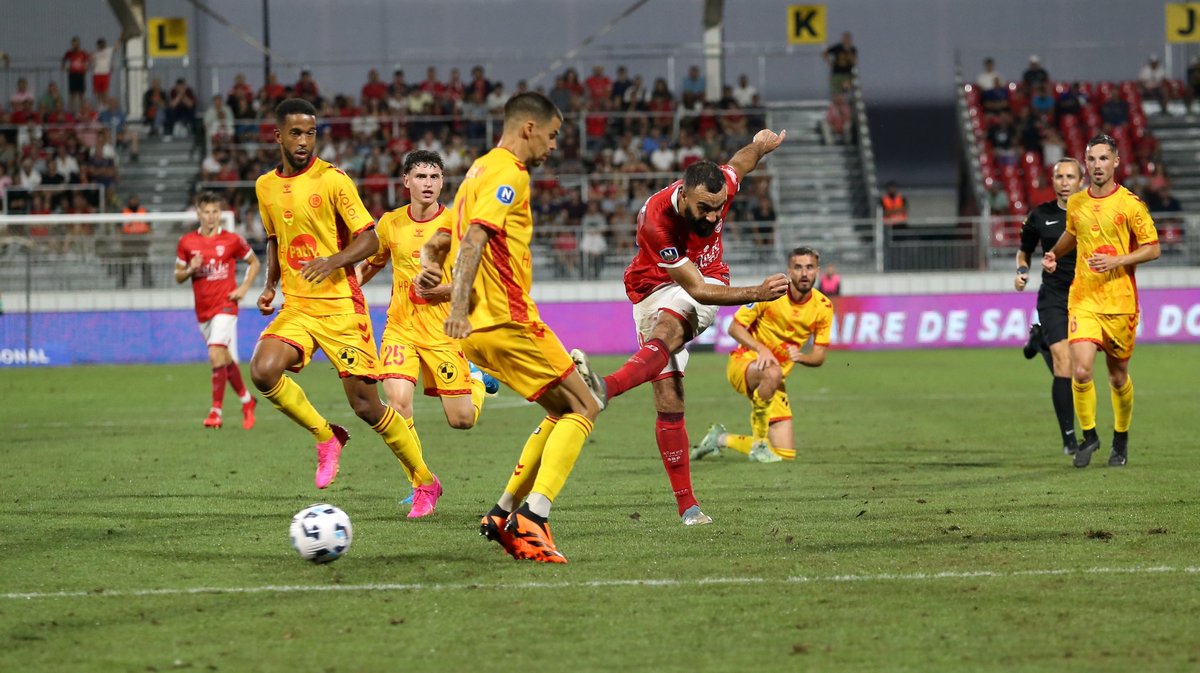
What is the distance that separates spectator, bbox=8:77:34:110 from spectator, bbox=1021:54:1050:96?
22701mm

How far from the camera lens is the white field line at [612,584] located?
628cm

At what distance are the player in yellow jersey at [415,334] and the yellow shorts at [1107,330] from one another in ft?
14.8

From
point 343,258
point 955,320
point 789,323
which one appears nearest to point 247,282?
point 789,323

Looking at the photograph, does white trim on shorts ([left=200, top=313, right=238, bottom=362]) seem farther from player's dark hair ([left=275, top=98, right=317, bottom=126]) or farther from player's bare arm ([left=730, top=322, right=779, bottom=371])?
player's dark hair ([left=275, top=98, right=317, bottom=126])

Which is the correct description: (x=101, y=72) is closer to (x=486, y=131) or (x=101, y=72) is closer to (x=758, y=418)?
(x=486, y=131)

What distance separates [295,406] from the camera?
9.09 meters

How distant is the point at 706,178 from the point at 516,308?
58.4 inches

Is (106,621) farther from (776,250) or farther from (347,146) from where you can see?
(347,146)

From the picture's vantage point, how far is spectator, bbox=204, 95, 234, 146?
1298 inches

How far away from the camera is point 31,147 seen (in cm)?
3183

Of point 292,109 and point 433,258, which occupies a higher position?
point 292,109

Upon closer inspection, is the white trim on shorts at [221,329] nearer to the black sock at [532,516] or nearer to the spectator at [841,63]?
the black sock at [532,516]

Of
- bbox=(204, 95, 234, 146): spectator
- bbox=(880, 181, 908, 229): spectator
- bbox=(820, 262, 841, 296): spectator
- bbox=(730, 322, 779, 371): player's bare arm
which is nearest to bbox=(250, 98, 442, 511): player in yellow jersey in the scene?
bbox=(730, 322, 779, 371): player's bare arm

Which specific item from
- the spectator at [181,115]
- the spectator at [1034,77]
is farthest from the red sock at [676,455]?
the spectator at [1034,77]
